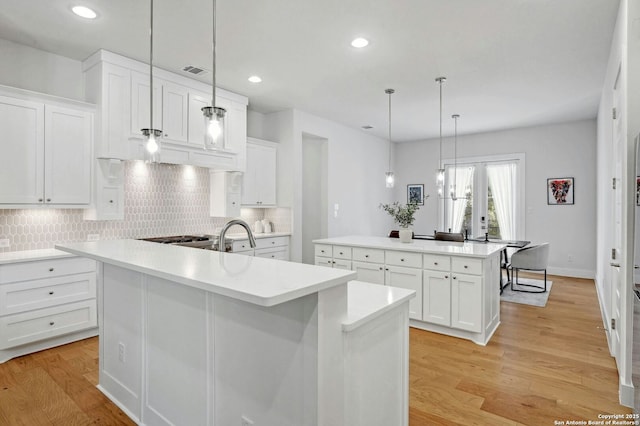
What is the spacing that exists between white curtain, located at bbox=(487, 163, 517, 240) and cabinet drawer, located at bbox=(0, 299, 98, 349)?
7180 millimetres

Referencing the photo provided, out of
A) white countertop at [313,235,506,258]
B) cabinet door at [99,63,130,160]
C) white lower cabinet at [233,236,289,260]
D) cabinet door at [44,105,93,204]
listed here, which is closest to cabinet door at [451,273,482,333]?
white countertop at [313,235,506,258]

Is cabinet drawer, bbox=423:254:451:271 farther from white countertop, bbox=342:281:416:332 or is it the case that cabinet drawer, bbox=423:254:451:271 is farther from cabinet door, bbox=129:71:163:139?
cabinet door, bbox=129:71:163:139

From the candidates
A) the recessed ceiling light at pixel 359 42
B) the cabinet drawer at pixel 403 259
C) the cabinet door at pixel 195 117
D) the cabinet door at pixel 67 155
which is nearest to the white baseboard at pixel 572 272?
the cabinet drawer at pixel 403 259

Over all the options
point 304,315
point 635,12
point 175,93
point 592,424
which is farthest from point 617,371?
point 175,93

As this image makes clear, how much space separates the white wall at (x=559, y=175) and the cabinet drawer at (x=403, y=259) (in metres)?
→ 4.51

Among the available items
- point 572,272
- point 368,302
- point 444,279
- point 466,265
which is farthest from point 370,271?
point 572,272

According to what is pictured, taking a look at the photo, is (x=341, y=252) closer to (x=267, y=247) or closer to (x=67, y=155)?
(x=267, y=247)

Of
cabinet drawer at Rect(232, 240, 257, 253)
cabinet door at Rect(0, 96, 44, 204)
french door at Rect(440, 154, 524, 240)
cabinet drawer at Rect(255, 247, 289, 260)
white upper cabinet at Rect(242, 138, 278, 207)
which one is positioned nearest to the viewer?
cabinet door at Rect(0, 96, 44, 204)

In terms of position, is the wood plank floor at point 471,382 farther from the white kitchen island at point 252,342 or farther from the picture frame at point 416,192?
the picture frame at point 416,192

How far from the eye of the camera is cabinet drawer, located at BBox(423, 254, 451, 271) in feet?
11.9

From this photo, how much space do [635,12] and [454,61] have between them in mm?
1802

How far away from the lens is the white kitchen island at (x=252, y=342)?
1382 mm

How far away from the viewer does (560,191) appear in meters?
6.79

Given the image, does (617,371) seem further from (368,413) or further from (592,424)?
(368,413)
